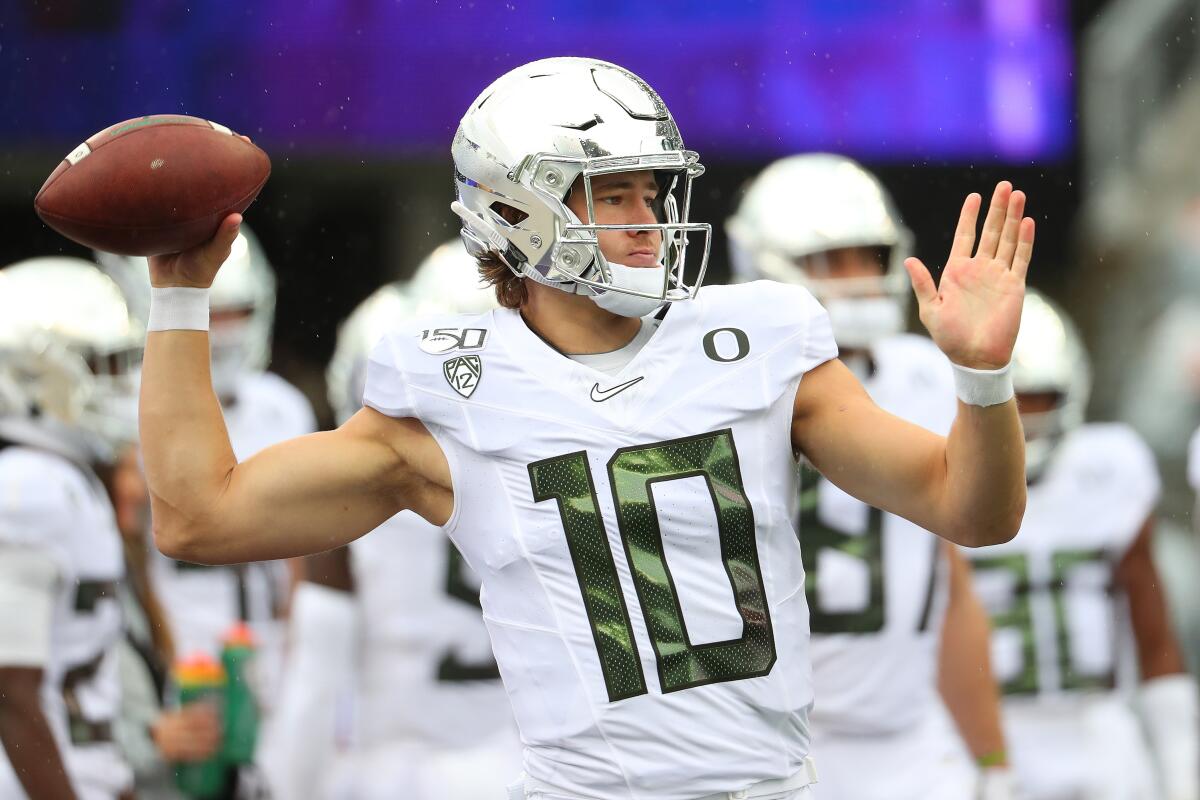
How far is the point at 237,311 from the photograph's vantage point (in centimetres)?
712

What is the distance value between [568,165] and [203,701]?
3.23 m

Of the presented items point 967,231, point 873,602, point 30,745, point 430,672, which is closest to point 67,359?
point 30,745

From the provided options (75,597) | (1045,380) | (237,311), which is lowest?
(1045,380)

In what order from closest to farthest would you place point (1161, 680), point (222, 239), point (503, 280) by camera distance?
point (222, 239), point (503, 280), point (1161, 680)

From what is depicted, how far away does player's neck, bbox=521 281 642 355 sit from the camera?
110 inches

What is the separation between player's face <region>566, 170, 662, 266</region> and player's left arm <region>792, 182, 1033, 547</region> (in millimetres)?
321

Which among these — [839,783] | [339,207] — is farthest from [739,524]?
[339,207]

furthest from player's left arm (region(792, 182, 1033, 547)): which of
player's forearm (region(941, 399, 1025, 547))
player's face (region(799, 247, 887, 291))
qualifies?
player's face (region(799, 247, 887, 291))

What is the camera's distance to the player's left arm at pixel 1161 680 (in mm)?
5836

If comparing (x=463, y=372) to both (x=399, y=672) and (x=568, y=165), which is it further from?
(x=399, y=672)

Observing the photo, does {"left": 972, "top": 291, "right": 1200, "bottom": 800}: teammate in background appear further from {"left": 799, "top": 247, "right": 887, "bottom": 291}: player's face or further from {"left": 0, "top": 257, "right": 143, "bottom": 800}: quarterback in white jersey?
{"left": 0, "top": 257, "right": 143, "bottom": 800}: quarterback in white jersey

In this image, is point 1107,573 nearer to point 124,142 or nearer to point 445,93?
point 124,142

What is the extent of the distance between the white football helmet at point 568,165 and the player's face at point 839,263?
8.51 feet

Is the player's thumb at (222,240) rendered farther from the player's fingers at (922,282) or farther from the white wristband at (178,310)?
the player's fingers at (922,282)
